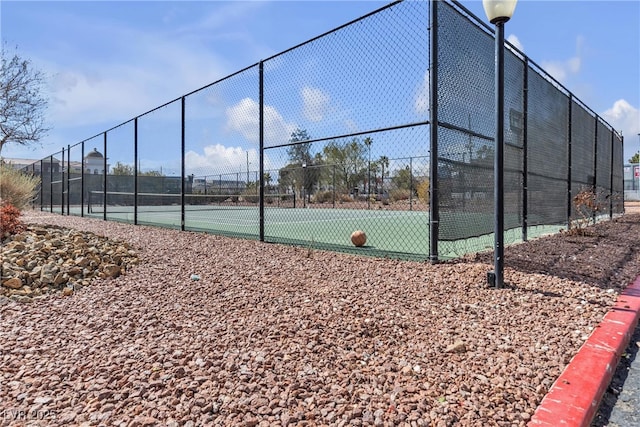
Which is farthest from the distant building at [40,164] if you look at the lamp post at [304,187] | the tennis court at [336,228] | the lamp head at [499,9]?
the lamp head at [499,9]

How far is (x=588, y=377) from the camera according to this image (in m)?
1.67

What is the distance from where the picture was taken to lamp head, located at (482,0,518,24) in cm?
303

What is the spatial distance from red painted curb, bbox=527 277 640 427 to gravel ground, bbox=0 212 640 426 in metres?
0.05

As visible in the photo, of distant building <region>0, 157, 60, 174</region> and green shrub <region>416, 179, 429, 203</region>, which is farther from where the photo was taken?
distant building <region>0, 157, 60, 174</region>

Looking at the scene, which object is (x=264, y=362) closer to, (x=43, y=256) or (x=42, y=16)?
(x=43, y=256)

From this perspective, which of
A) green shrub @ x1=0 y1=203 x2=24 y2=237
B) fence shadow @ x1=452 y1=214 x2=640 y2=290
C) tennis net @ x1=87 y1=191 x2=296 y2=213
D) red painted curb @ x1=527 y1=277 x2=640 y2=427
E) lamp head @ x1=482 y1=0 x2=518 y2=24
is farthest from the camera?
tennis net @ x1=87 y1=191 x2=296 y2=213

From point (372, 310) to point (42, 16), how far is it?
7.79 meters

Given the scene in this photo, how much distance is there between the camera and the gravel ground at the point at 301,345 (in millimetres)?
1479

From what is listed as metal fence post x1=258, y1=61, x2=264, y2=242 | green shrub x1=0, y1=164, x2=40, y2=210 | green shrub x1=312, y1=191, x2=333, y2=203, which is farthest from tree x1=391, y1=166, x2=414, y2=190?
green shrub x1=0, y1=164, x2=40, y2=210

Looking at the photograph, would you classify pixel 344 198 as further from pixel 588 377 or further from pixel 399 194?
pixel 588 377

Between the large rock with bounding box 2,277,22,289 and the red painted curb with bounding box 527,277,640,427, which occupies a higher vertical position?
the large rock with bounding box 2,277,22,289

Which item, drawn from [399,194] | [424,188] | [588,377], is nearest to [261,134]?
[424,188]

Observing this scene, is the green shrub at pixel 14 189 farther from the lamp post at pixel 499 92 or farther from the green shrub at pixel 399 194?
the lamp post at pixel 499 92

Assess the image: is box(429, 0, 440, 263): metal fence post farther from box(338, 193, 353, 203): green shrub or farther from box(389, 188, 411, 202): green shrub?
box(338, 193, 353, 203): green shrub
